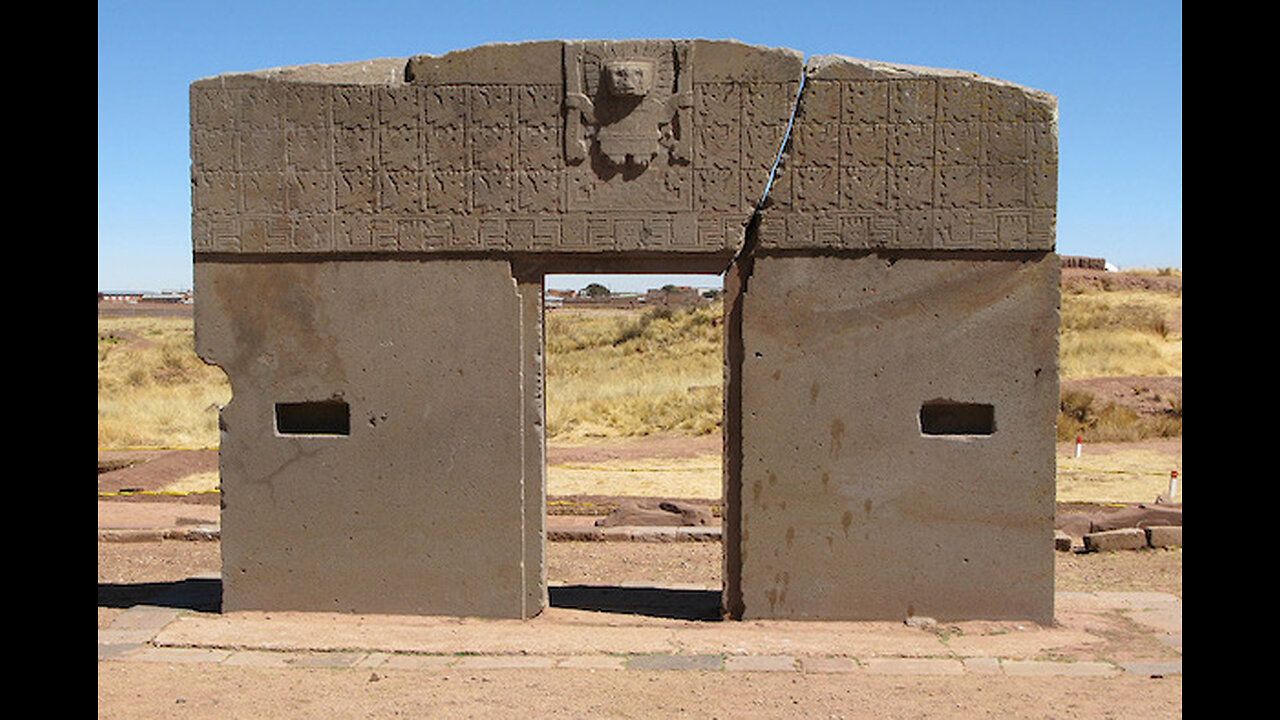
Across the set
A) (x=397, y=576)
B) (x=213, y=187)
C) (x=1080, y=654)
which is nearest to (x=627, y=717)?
(x=397, y=576)

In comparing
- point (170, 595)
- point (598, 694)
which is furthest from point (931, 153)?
point (170, 595)

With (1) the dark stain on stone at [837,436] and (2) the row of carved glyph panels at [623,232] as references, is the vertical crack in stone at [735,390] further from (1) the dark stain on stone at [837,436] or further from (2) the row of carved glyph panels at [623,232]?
(1) the dark stain on stone at [837,436]

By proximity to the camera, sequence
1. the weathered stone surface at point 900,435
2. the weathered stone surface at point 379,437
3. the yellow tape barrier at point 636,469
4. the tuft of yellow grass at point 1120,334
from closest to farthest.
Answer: the weathered stone surface at point 900,435 < the weathered stone surface at point 379,437 < the yellow tape barrier at point 636,469 < the tuft of yellow grass at point 1120,334

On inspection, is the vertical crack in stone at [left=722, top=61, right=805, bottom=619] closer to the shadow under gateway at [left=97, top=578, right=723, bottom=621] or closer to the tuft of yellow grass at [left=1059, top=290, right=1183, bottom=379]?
the shadow under gateway at [left=97, top=578, right=723, bottom=621]

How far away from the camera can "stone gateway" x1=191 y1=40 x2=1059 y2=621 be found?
6.14 meters

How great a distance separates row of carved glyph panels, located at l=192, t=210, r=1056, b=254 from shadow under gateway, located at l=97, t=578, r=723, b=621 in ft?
7.09

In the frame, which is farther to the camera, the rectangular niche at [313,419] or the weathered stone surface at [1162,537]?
the weathered stone surface at [1162,537]

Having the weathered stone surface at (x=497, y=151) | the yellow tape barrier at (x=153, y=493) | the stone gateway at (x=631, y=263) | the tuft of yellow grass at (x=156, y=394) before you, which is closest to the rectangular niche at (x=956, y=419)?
the stone gateway at (x=631, y=263)

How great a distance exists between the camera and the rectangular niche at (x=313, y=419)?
6.50 meters

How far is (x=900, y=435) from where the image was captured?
6.22 meters

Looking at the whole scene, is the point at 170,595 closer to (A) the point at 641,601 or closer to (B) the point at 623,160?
(A) the point at 641,601

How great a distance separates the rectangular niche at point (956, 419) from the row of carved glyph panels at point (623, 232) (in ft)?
2.79

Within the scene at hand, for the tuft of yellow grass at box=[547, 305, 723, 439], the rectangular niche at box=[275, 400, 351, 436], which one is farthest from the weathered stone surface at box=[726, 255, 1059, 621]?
the tuft of yellow grass at box=[547, 305, 723, 439]

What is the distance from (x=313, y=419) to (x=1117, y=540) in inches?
256
